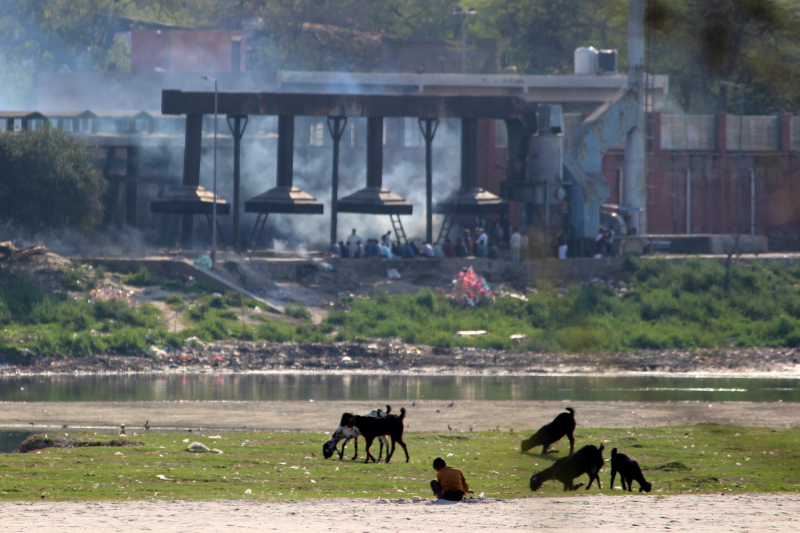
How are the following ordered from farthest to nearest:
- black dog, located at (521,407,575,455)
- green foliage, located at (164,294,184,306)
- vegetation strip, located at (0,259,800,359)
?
green foliage, located at (164,294,184,306), vegetation strip, located at (0,259,800,359), black dog, located at (521,407,575,455)

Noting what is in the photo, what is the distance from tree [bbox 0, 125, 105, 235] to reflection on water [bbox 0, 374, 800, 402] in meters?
10.4

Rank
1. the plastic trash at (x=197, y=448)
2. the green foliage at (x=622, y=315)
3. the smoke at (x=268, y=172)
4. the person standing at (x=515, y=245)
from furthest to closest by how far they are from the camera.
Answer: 1. the smoke at (x=268, y=172)
2. the person standing at (x=515, y=245)
3. the green foliage at (x=622, y=315)
4. the plastic trash at (x=197, y=448)

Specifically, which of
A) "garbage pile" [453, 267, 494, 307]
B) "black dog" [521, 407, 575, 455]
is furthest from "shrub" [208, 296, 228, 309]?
"black dog" [521, 407, 575, 455]

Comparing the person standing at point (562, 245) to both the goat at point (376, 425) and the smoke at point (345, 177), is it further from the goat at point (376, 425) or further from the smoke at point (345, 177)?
the goat at point (376, 425)

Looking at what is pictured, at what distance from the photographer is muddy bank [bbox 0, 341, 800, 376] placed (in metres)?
30.1

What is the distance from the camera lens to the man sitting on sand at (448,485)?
1183 cm

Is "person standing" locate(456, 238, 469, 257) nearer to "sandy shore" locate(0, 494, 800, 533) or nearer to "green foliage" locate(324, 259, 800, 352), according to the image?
"green foliage" locate(324, 259, 800, 352)

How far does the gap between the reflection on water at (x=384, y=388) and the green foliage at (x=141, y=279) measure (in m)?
7.93

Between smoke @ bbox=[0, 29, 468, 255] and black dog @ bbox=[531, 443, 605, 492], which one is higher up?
smoke @ bbox=[0, 29, 468, 255]

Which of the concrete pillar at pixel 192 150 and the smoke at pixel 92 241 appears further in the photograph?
the concrete pillar at pixel 192 150

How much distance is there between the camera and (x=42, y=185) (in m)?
37.0

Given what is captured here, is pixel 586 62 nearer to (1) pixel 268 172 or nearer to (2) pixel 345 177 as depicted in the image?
(2) pixel 345 177

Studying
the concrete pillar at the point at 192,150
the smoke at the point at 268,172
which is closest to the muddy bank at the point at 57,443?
the concrete pillar at the point at 192,150

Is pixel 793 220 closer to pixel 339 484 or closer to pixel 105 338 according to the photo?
pixel 105 338
